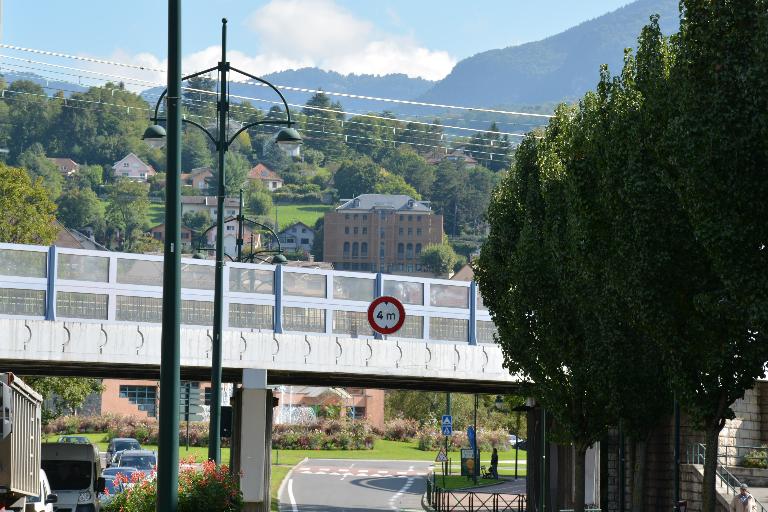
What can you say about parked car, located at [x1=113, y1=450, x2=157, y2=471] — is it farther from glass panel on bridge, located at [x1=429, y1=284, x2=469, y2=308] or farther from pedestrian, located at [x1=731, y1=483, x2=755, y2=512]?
pedestrian, located at [x1=731, y1=483, x2=755, y2=512]

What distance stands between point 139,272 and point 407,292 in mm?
6931

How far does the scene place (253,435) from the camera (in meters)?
33.3

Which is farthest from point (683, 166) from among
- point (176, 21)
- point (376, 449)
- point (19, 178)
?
point (376, 449)

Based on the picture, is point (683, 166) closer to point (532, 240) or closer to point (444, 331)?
point (532, 240)

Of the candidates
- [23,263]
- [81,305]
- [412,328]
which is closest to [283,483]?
[412,328]

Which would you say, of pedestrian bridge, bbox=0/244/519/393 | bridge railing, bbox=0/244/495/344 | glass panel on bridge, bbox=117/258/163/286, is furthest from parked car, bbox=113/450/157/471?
glass panel on bridge, bbox=117/258/163/286

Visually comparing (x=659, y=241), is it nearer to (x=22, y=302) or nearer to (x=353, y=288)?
(x=353, y=288)

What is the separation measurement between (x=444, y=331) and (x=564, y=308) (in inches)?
266

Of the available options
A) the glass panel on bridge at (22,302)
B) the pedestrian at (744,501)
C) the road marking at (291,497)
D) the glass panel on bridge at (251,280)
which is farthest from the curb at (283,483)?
the pedestrian at (744,501)

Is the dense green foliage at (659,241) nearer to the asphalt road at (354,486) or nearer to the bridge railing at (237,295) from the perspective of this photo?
the bridge railing at (237,295)

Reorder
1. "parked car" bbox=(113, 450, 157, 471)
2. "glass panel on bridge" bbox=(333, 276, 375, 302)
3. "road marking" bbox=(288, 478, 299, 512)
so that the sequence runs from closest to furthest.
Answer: "glass panel on bridge" bbox=(333, 276, 375, 302), "road marking" bbox=(288, 478, 299, 512), "parked car" bbox=(113, 450, 157, 471)

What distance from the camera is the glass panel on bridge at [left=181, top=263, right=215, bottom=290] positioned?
32.2 metres

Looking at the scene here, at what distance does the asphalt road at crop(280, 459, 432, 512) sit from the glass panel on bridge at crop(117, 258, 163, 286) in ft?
46.5

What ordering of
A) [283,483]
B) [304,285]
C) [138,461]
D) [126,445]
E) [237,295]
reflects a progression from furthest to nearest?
[126,445], [283,483], [138,461], [304,285], [237,295]
